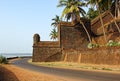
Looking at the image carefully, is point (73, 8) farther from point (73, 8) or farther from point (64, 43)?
point (64, 43)

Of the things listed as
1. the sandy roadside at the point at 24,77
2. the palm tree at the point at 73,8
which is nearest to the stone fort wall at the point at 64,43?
the palm tree at the point at 73,8

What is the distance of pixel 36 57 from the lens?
1935 inches

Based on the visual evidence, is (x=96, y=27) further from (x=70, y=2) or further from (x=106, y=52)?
(x=106, y=52)

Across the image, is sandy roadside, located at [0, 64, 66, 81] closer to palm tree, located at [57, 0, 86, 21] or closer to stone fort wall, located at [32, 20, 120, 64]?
stone fort wall, located at [32, 20, 120, 64]

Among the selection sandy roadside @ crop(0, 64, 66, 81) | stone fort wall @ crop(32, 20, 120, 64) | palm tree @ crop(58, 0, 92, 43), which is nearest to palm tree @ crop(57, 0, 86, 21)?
palm tree @ crop(58, 0, 92, 43)

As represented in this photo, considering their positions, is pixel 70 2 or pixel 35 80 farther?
pixel 70 2

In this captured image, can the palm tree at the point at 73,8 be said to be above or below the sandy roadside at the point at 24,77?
above

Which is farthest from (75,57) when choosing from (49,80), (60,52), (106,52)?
(49,80)

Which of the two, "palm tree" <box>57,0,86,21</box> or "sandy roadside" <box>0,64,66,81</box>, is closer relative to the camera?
"sandy roadside" <box>0,64,66,81</box>

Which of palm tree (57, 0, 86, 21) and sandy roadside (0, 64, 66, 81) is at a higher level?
palm tree (57, 0, 86, 21)

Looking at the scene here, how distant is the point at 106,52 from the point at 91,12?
3906 centimetres

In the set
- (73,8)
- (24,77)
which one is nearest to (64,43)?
(73,8)

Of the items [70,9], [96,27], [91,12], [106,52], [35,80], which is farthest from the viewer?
[91,12]

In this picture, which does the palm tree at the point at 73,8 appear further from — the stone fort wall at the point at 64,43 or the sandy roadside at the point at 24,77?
the sandy roadside at the point at 24,77
